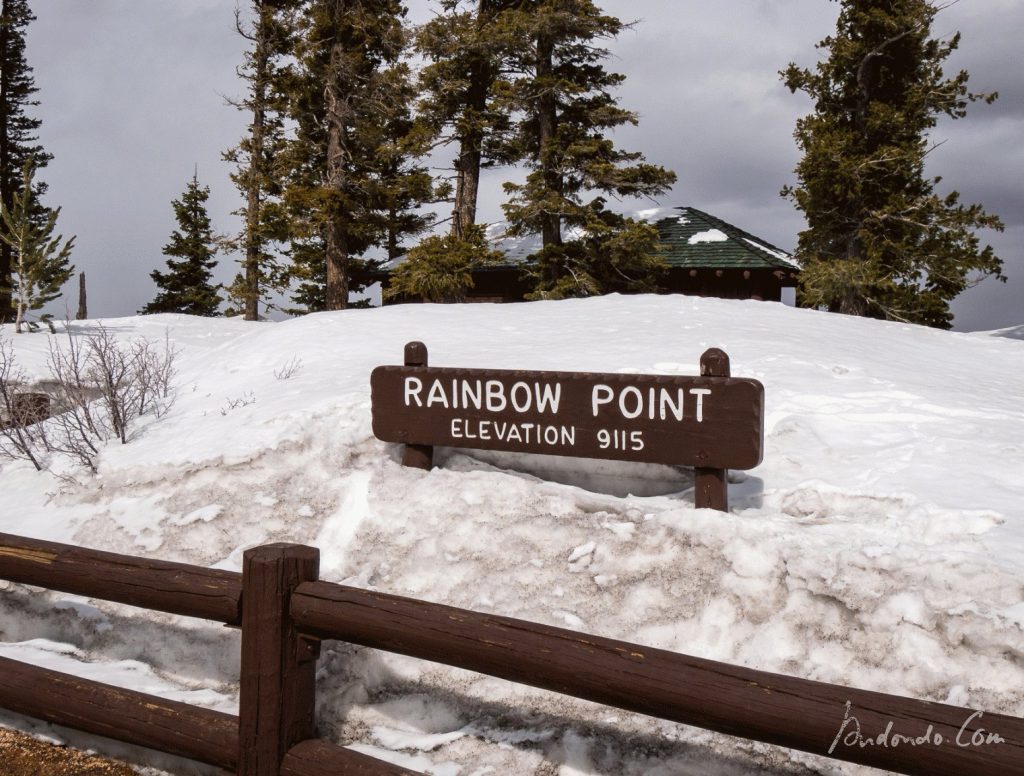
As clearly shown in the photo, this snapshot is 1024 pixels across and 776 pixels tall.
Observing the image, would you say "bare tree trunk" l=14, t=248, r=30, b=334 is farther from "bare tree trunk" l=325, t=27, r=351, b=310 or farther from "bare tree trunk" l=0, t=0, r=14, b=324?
"bare tree trunk" l=0, t=0, r=14, b=324

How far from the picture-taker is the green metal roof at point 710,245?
2214 cm

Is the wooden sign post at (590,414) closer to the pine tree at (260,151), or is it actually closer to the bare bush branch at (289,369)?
the bare bush branch at (289,369)

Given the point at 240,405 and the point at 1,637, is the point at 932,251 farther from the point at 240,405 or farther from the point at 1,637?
the point at 1,637

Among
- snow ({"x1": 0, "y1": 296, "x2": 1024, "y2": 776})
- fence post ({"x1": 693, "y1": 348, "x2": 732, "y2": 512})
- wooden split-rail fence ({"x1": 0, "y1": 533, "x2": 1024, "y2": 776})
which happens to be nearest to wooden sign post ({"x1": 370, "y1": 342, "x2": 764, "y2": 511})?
fence post ({"x1": 693, "y1": 348, "x2": 732, "y2": 512})

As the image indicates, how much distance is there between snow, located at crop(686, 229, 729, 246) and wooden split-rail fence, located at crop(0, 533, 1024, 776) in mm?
21909

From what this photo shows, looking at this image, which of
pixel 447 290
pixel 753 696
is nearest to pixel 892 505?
pixel 753 696

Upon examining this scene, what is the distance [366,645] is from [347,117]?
22948 mm

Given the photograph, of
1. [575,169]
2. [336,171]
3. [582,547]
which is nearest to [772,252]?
[575,169]

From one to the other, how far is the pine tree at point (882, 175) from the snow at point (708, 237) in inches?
112

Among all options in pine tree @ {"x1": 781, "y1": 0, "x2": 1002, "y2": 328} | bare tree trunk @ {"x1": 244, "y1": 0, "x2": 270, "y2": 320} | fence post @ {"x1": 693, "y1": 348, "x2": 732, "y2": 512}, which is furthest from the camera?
bare tree trunk @ {"x1": 244, "y1": 0, "x2": 270, "y2": 320}

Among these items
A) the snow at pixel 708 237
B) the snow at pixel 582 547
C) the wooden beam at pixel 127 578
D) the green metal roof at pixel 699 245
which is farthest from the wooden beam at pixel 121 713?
the snow at pixel 708 237

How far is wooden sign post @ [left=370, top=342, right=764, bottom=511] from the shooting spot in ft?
14.3

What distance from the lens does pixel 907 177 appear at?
19.6 metres

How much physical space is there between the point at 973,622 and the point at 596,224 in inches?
680
